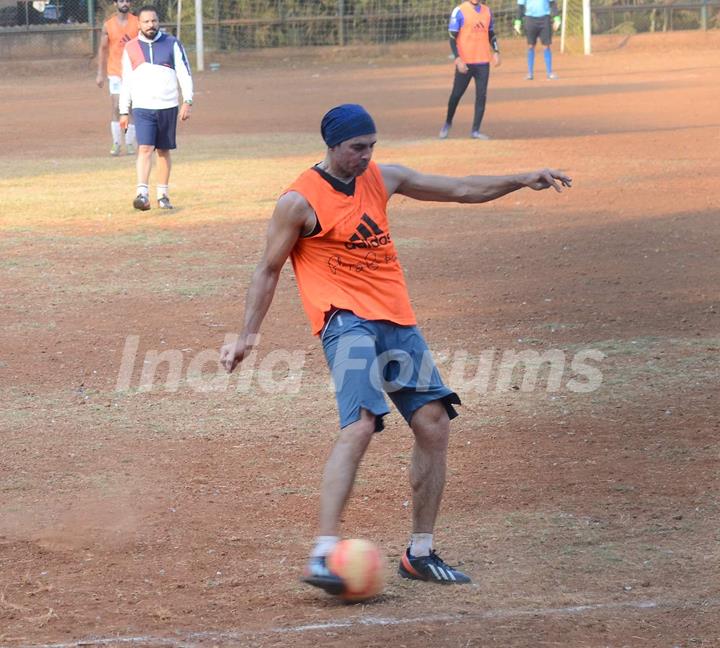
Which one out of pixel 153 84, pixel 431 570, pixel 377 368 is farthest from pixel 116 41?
pixel 431 570

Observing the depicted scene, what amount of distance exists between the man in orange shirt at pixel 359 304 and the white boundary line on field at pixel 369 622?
14.0 inches

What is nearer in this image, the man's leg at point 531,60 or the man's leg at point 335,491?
the man's leg at point 335,491

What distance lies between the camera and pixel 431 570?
5352 mm

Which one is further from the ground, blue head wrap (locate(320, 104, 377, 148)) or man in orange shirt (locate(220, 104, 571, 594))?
blue head wrap (locate(320, 104, 377, 148))

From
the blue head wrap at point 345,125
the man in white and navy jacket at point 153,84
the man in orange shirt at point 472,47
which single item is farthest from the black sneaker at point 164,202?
the blue head wrap at point 345,125

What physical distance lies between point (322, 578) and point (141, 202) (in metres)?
10.6

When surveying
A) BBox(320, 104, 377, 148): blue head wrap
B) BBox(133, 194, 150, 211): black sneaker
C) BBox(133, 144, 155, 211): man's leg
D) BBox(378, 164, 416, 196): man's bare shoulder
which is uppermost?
BBox(320, 104, 377, 148): blue head wrap

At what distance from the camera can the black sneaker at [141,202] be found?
1509 cm

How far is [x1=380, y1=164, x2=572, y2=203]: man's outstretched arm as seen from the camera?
574cm

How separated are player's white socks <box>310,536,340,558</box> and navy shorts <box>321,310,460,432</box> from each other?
451 mm

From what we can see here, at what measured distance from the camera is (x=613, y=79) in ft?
107

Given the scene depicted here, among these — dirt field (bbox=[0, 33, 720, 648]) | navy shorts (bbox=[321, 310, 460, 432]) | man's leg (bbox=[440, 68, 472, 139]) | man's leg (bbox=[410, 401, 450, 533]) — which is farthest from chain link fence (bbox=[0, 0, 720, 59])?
man's leg (bbox=[410, 401, 450, 533])

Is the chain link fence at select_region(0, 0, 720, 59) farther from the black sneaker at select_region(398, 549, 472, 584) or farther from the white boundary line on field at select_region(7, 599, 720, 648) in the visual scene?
the white boundary line on field at select_region(7, 599, 720, 648)

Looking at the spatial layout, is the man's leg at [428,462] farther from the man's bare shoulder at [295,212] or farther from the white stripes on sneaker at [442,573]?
the man's bare shoulder at [295,212]
